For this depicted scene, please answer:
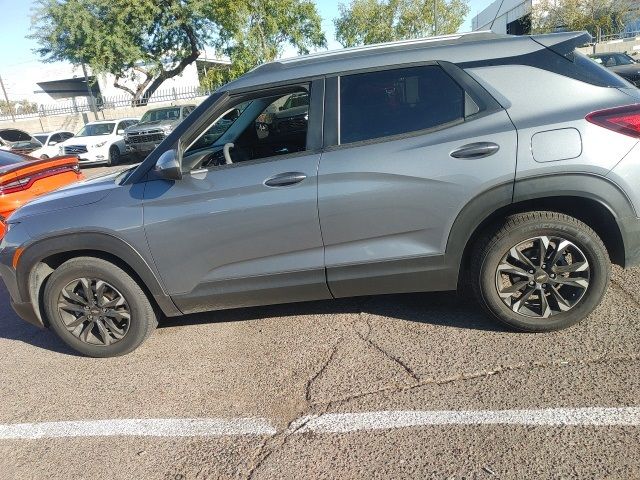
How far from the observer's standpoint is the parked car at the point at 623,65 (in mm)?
17672

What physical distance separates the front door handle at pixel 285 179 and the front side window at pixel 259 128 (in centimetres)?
33

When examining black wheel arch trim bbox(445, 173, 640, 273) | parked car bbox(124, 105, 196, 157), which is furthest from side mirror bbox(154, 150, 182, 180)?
parked car bbox(124, 105, 196, 157)

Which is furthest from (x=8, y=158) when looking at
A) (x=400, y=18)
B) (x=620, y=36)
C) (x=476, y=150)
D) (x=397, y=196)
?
(x=620, y=36)

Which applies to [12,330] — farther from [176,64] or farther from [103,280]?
[176,64]

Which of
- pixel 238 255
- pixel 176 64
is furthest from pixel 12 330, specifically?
pixel 176 64

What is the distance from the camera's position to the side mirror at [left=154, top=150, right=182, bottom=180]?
3082 mm

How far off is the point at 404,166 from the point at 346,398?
1410 millimetres

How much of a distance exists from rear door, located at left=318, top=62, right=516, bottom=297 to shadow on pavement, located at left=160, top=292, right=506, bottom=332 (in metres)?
0.49

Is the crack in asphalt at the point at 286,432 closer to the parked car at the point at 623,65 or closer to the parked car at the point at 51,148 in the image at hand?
the parked car at the point at 51,148

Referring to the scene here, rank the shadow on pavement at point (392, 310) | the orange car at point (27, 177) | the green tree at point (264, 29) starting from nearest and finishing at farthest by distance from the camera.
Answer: the shadow on pavement at point (392, 310) → the orange car at point (27, 177) → the green tree at point (264, 29)

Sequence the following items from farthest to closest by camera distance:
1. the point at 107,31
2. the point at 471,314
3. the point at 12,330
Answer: the point at 107,31
the point at 12,330
the point at 471,314

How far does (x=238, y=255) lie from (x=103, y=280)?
3.31 ft

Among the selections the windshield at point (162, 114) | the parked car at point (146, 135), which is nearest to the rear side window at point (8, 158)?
the parked car at point (146, 135)

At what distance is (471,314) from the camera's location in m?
3.59
